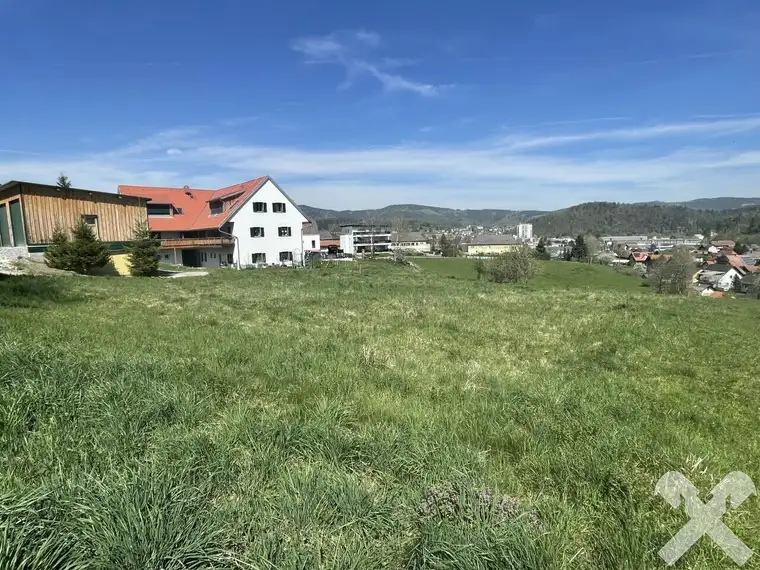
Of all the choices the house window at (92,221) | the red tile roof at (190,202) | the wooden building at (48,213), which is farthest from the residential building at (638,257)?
the house window at (92,221)

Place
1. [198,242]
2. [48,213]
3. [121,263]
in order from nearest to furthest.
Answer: [48,213], [121,263], [198,242]

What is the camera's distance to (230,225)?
51.3 m

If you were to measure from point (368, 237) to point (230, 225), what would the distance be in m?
102

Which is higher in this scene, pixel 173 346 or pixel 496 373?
pixel 173 346

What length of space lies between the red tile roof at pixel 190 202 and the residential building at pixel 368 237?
8215 cm

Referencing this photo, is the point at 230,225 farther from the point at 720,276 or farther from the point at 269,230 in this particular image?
the point at 720,276

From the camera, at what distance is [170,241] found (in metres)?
50.4

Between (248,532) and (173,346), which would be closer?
(248,532)

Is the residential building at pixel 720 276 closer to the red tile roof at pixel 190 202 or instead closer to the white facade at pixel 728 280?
the white facade at pixel 728 280

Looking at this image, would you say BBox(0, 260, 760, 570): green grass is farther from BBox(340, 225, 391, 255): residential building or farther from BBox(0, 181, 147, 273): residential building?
BBox(340, 225, 391, 255): residential building

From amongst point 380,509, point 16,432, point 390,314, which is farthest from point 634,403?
point 390,314

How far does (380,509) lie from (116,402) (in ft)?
10.0

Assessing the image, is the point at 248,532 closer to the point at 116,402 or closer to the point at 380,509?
the point at 380,509

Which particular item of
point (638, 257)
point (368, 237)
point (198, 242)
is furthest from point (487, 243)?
point (198, 242)
